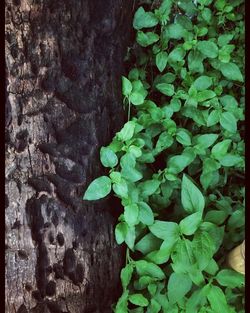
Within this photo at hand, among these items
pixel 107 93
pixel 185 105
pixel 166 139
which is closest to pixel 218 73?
pixel 185 105

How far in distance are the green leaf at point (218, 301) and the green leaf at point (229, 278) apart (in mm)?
54

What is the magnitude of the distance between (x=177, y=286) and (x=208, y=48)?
1.05m

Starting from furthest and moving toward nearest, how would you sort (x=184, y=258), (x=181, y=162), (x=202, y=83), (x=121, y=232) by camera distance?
(x=202, y=83)
(x=181, y=162)
(x=121, y=232)
(x=184, y=258)

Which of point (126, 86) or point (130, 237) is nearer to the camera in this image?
point (130, 237)

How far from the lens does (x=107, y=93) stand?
1.63 meters

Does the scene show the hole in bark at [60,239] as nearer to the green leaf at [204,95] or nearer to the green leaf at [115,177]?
the green leaf at [115,177]

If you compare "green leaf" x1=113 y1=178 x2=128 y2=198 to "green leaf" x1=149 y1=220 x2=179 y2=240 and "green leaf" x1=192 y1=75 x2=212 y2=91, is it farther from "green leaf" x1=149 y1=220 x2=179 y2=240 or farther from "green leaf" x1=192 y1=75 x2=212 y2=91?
"green leaf" x1=192 y1=75 x2=212 y2=91

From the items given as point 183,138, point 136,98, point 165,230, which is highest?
point 136,98

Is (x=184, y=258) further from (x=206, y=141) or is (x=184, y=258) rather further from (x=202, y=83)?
(x=202, y=83)

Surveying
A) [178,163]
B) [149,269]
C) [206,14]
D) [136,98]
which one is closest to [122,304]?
[149,269]

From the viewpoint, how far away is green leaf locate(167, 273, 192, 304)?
151cm

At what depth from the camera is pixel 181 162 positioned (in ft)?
5.45

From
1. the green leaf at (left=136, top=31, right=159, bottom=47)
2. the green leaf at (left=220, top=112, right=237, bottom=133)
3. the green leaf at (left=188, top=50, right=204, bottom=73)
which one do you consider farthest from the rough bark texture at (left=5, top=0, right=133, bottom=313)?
the green leaf at (left=220, top=112, right=237, bottom=133)

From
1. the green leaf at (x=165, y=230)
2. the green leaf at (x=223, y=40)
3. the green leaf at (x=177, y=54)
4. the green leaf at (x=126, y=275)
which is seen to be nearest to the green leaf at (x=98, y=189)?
the green leaf at (x=165, y=230)
